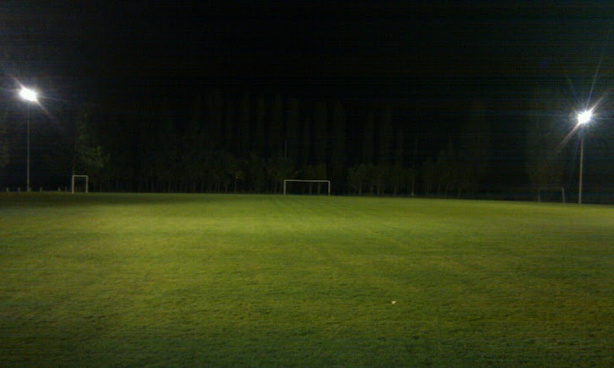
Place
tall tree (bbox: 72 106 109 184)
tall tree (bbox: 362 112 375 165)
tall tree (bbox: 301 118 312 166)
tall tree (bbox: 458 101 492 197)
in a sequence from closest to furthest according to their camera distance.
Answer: tall tree (bbox: 72 106 109 184) → tall tree (bbox: 458 101 492 197) → tall tree (bbox: 301 118 312 166) → tall tree (bbox: 362 112 375 165)

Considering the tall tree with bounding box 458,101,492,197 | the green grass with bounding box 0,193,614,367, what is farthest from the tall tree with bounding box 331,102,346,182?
the green grass with bounding box 0,193,614,367

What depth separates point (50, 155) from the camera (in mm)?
58625

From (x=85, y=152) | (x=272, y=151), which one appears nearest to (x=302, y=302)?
(x=85, y=152)

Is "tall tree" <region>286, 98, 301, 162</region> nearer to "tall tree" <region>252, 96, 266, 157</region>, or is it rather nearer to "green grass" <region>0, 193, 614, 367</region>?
"tall tree" <region>252, 96, 266, 157</region>

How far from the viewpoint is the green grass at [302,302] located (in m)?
4.75

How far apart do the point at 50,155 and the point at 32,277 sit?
186 feet

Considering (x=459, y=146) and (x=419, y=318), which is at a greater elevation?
(x=459, y=146)

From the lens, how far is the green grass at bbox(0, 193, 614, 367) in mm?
4754

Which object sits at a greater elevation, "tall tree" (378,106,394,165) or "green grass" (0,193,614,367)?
"tall tree" (378,106,394,165)

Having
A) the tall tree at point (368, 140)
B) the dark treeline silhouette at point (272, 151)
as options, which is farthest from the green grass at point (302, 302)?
the tall tree at point (368, 140)

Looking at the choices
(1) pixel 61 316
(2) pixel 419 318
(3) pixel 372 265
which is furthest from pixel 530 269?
(1) pixel 61 316

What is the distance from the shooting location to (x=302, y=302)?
6.60 metres

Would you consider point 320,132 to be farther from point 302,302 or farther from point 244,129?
point 302,302

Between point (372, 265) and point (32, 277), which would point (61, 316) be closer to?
point (32, 277)
